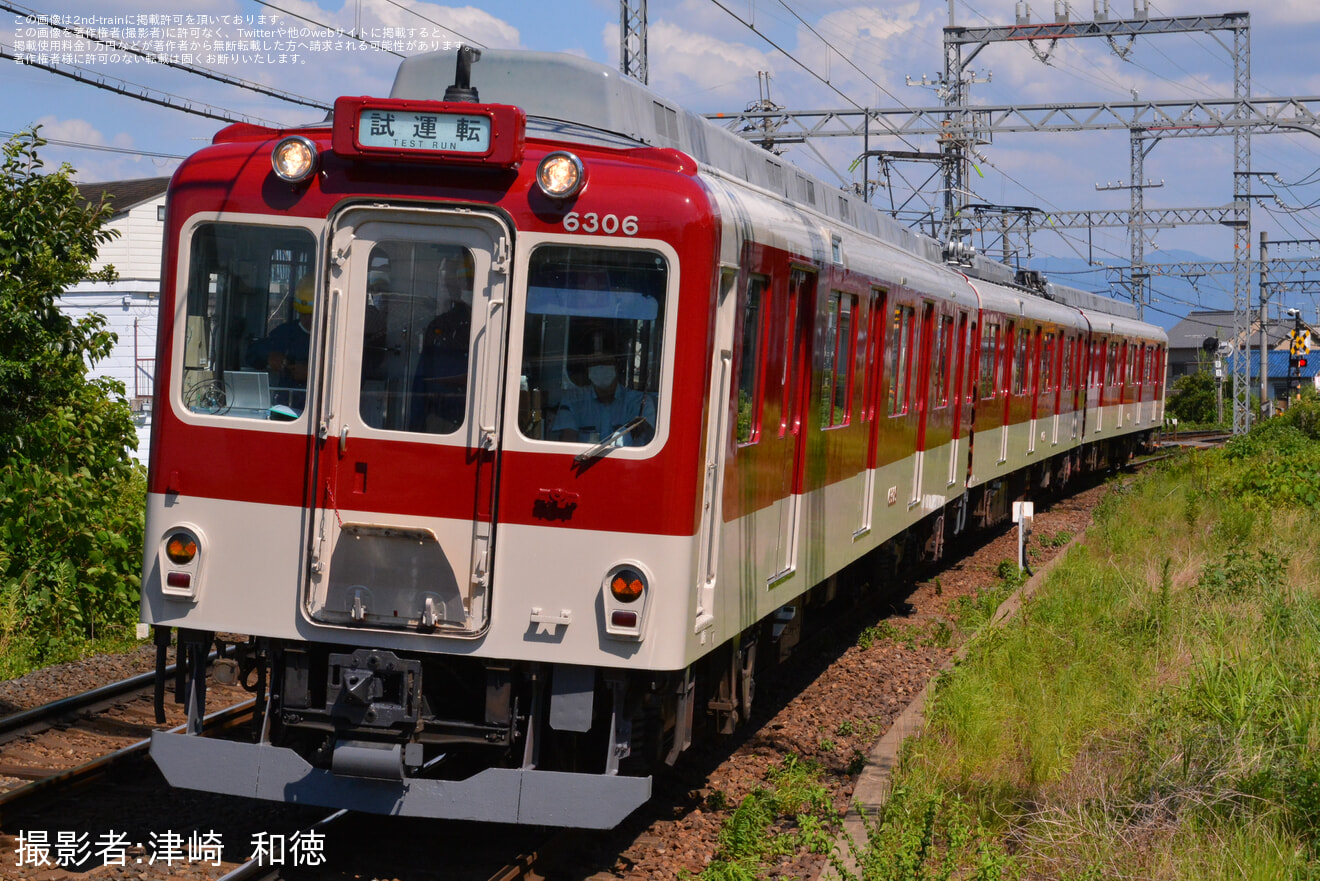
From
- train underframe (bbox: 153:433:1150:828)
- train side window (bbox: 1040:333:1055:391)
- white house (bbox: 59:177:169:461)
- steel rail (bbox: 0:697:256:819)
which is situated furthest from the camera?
white house (bbox: 59:177:169:461)

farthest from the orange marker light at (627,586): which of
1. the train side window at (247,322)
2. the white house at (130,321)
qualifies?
the white house at (130,321)

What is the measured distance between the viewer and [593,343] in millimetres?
5852

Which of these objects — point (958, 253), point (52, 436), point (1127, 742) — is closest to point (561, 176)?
point (1127, 742)

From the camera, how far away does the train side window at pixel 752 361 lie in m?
6.77

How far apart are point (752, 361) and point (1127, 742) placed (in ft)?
9.25

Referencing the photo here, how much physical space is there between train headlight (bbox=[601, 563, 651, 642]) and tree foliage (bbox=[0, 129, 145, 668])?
6886 millimetres

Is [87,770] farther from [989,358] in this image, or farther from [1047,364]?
[1047,364]

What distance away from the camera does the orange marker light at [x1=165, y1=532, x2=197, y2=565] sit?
6.00 metres

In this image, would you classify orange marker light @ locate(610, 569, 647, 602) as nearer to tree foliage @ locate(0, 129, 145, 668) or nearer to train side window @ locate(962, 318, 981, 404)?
tree foliage @ locate(0, 129, 145, 668)

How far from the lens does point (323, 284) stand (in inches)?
231

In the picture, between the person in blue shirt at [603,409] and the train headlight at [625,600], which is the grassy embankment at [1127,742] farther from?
the person in blue shirt at [603,409]

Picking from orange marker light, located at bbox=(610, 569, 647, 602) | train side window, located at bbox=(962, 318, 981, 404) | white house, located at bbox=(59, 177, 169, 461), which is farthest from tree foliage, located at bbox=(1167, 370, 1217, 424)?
orange marker light, located at bbox=(610, 569, 647, 602)

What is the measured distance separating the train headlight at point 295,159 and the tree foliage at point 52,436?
6.54 meters

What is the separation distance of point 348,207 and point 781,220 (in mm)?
2412
